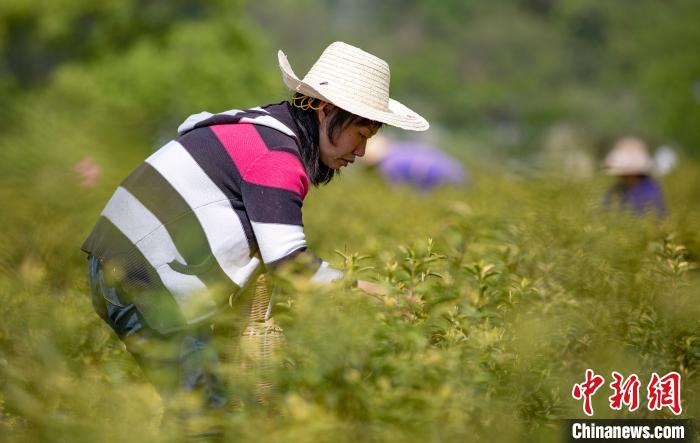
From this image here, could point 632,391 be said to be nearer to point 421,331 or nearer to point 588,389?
point 588,389

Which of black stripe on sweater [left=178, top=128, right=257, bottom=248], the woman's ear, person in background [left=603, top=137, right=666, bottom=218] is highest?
person in background [left=603, top=137, right=666, bottom=218]

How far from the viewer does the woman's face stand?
3.90m

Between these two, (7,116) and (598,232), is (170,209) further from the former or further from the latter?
(7,116)

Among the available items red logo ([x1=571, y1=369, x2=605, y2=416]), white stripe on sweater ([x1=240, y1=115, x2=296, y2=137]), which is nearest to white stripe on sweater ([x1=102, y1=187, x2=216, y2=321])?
white stripe on sweater ([x1=240, y1=115, x2=296, y2=137])

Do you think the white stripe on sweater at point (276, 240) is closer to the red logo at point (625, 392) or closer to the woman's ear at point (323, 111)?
the woman's ear at point (323, 111)

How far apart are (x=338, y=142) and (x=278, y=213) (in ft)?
1.68

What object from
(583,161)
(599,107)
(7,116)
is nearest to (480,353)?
(583,161)

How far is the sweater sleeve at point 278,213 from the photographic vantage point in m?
3.48

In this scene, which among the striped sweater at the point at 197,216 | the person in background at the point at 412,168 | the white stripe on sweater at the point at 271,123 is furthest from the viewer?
the person in background at the point at 412,168

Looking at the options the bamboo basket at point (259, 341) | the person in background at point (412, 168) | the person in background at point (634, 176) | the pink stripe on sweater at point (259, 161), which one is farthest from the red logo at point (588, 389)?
the person in background at point (412, 168)

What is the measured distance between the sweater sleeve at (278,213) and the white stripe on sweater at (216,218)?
4.1 inches

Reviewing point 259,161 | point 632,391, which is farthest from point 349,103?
point 632,391

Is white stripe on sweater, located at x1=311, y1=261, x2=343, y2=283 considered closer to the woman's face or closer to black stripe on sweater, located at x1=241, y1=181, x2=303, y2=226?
black stripe on sweater, located at x1=241, y1=181, x2=303, y2=226

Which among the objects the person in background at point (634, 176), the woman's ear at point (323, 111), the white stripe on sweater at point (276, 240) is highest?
the person in background at point (634, 176)
